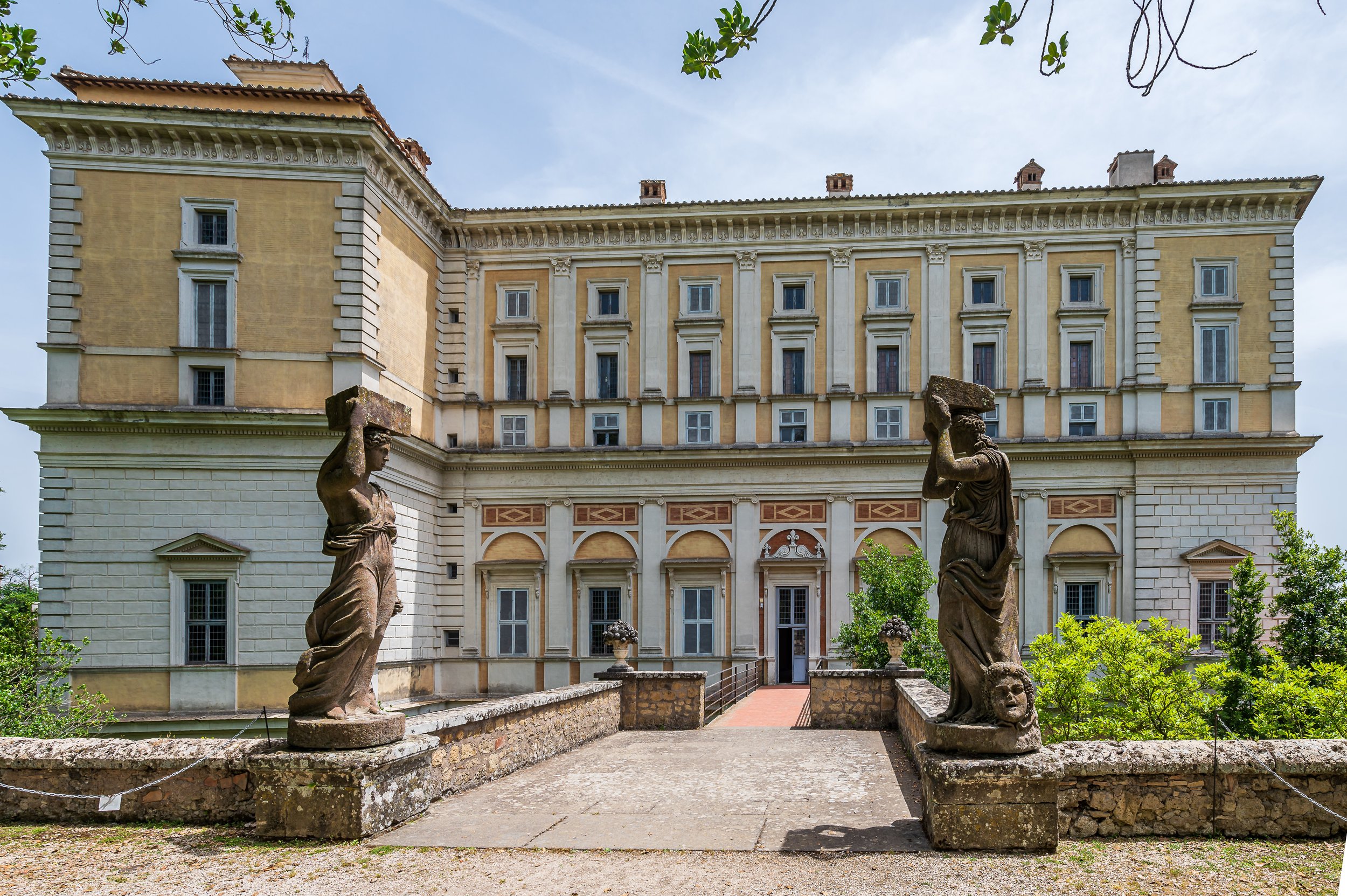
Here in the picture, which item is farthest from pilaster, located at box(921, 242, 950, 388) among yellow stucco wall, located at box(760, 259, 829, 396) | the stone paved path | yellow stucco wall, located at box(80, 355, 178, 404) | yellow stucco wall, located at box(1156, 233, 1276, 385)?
yellow stucco wall, located at box(80, 355, 178, 404)

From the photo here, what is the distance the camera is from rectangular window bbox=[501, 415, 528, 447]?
1101 inches

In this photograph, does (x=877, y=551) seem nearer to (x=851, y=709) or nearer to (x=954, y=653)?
(x=851, y=709)

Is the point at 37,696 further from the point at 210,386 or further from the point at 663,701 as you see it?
the point at 210,386

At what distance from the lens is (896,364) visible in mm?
27469

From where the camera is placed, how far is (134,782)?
26.0ft

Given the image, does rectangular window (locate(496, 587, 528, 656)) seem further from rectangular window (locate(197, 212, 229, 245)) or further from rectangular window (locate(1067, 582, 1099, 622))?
rectangular window (locate(1067, 582, 1099, 622))

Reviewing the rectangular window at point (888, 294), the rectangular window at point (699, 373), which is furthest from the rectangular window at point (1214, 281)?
the rectangular window at point (699, 373)

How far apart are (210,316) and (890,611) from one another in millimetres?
17029

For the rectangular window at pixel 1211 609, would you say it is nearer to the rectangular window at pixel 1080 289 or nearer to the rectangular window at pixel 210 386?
A: the rectangular window at pixel 1080 289

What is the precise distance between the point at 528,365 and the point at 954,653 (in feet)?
73.7

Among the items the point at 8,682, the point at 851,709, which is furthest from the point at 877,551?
the point at 8,682

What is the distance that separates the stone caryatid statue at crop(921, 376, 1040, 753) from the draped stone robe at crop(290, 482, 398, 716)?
14.1 ft

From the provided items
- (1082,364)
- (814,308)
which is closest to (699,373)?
(814,308)

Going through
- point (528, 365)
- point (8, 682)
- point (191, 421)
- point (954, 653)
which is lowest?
point (8, 682)
